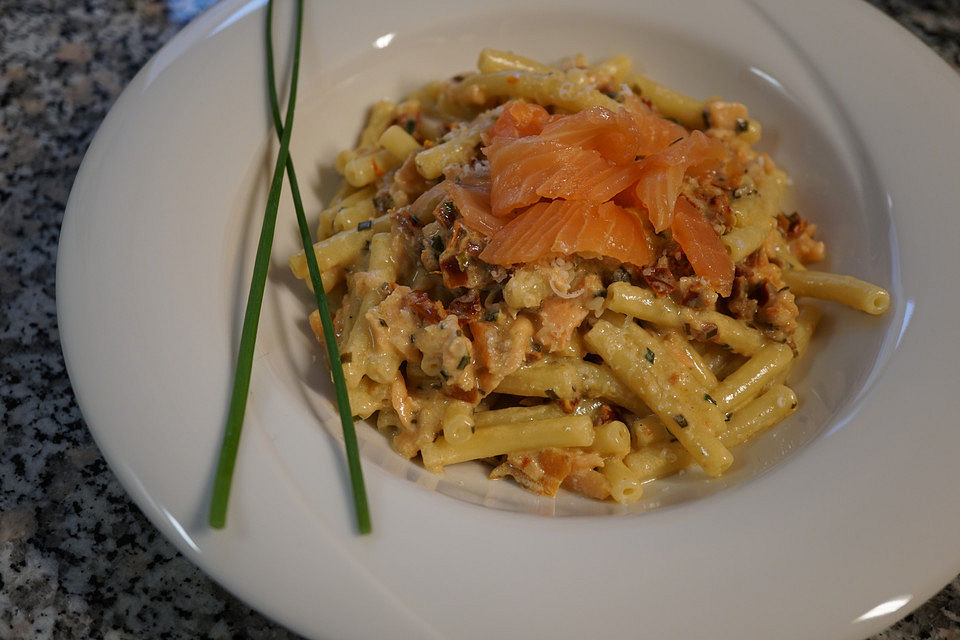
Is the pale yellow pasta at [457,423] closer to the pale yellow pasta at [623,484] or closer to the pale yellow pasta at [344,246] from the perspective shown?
the pale yellow pasta at [623,484]

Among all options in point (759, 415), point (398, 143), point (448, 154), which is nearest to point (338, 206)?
point (398, 143)

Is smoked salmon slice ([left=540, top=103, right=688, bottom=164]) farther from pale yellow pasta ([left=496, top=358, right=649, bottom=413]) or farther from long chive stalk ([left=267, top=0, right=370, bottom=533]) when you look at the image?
long chive stalk ([left=267, top=0, right=370, bottom=533])

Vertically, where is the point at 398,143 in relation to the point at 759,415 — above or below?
above

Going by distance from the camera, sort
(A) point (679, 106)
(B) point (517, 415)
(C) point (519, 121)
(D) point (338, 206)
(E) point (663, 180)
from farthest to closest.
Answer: (A) point (679, 106), (D) point (338, 206), (C) point (519, 121), (B) point (517, 415), (E) point (663, 180)

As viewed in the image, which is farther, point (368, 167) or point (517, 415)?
point (368, 167)

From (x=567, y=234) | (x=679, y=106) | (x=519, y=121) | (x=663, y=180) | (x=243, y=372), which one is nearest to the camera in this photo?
(x=243, y=372)

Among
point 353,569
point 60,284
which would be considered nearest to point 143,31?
A: point 60,284

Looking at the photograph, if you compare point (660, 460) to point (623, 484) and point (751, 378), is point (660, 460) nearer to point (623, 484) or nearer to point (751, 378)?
point (623, 484)
